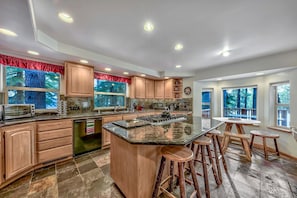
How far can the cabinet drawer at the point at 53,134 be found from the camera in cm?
230

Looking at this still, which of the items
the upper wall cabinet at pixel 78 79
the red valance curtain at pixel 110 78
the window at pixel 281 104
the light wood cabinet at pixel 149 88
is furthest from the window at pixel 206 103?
the upper wall cabinet at pixel 78 79

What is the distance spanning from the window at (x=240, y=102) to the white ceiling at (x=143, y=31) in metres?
1.67

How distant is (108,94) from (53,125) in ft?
6.25

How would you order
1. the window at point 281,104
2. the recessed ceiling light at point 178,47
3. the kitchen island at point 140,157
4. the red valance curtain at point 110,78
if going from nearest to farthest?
the kitchen island at point 140,157
the recessed ceiling light at point 178,47
the window at point 281,104
the red valance curtain at point 110,78

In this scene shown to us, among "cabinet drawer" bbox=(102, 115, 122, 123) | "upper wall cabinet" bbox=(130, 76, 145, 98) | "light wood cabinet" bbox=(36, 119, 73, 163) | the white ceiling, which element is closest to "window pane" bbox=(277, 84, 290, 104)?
the white ceiling

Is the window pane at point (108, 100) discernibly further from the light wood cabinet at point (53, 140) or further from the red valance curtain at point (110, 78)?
the light wood cabinet at point (53, 140)

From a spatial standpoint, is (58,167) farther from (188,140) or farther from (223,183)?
(223,183)

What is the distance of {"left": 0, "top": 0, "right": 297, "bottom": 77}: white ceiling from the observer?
4.56 ft

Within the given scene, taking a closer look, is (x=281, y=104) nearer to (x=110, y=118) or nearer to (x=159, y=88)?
(x=159, y=88)

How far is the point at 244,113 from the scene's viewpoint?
4.25m

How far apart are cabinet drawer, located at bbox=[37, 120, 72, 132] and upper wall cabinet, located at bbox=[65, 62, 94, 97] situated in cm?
67

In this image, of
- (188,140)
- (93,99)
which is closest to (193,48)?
(188,140)

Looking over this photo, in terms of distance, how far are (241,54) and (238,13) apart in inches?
65.0

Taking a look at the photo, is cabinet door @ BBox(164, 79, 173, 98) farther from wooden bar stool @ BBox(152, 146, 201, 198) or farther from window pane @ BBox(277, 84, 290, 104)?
wooden bar stool @ BBox(152, 146, 201, 198)
